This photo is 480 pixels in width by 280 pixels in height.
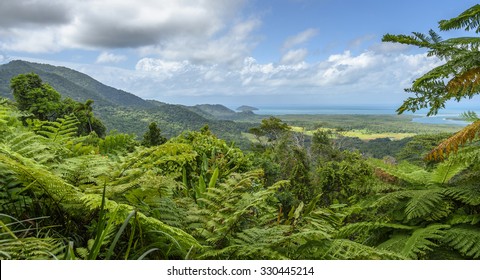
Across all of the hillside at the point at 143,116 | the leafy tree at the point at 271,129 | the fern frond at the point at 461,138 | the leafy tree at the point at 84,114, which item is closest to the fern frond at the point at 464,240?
the fern frond at the point at 461,138

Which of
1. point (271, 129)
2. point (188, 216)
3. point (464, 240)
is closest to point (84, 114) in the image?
point (271, 129)

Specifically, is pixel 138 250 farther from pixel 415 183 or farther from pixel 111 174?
pixel 415 183

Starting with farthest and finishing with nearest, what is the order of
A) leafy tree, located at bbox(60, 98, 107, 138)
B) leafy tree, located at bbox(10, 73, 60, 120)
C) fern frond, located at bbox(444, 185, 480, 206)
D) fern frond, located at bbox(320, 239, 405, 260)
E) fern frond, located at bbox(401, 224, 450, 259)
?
leafy tree, located at bbox(60, 98, 107, 138)
leafy tree, located at bbox(10, 73, 60, 120)
fern frond, located at bbox(444, 185, 480, 206)
fern frond, located at bbox(401, 224, 450, 259)
fern frond, located at bbox(320, 239, 405, 260)

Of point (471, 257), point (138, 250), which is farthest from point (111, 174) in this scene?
point (471, 257)

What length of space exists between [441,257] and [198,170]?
8.33 ft

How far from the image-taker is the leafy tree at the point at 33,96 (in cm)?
2577

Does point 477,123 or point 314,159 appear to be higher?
point 477,123

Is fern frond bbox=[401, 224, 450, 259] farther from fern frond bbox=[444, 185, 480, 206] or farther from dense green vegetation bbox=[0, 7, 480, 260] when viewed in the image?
fern frond bbox=[444, 185, 480, 206]

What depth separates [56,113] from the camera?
1080 inches

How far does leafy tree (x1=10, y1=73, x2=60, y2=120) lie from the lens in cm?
2577

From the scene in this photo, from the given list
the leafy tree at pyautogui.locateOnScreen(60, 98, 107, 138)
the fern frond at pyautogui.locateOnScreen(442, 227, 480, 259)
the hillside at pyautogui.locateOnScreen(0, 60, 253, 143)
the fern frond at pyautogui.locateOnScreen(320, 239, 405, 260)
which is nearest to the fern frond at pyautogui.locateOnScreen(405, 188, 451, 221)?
the fern frond at pyautogui.locateOnScreen(442, 227, 480, 259)

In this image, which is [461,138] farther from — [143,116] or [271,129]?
[143,116]

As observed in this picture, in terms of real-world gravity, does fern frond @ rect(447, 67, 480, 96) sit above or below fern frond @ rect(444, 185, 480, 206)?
above

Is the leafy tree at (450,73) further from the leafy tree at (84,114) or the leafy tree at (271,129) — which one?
the leafy tree at (84,114)
